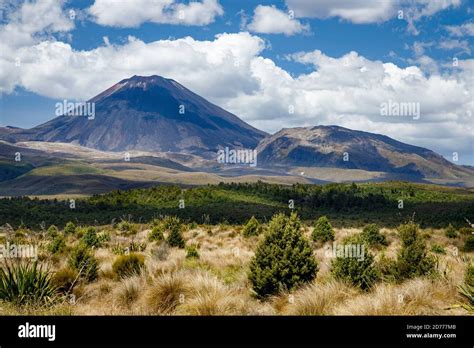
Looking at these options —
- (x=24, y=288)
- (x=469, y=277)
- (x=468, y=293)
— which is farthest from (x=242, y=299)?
(x=469, y=277)

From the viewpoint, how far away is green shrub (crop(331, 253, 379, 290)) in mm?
11430

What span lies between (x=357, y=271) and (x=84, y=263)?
7.87 metres

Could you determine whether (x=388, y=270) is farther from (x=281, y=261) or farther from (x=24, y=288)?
(x=24, y=288)

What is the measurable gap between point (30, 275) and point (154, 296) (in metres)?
2.83

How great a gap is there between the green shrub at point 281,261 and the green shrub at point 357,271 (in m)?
0.72

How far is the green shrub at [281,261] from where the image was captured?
1152 centimetres

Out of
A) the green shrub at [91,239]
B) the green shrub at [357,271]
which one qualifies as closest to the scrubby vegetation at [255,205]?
the green shrub at [91,239]

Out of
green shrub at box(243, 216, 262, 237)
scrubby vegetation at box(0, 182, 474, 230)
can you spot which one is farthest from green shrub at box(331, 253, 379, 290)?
scrubby vegetation at box(0, 182, 474, 230)

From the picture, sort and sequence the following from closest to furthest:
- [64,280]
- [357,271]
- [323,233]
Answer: [357,271] < [64,280] < [323,233]

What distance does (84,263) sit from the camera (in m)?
14.1
